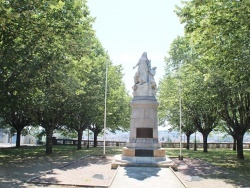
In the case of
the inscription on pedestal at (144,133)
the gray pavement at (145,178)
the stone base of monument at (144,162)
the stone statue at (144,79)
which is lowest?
the gray pavement at (145,178)

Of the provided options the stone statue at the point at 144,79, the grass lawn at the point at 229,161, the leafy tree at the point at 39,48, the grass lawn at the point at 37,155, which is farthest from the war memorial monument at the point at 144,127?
the grass lawn at the point at 37,155

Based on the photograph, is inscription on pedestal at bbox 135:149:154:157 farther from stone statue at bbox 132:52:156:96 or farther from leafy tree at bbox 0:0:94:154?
leafy tree at bbox 0:0:94:154

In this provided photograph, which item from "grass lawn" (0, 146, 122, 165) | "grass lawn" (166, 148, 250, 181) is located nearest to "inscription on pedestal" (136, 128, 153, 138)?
"grass lawn" (166, 148, 250, 181)

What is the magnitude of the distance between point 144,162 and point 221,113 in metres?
13.2

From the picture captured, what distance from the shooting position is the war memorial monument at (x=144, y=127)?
746 inches

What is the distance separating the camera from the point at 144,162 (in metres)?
18.5

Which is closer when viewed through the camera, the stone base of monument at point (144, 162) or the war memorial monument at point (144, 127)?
the stone base of monument at point (144, 162)

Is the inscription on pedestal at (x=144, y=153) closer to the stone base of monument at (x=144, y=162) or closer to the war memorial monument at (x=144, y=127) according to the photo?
the war memorial monument at (x=144, y=127)

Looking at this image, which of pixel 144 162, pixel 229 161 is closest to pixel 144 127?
pixel 144 162

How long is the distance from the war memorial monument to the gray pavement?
5.30 feet

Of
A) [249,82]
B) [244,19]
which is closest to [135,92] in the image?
[249,82]

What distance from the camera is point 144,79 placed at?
22891 mm

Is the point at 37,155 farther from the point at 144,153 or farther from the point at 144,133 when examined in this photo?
the point at 144,153

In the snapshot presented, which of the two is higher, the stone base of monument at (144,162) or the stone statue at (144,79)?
the stone statue at (144,79)
